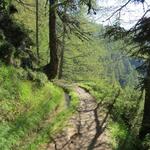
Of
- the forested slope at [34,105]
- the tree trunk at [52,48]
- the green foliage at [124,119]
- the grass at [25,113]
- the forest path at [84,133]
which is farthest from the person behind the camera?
the tree trunk at [52,48]

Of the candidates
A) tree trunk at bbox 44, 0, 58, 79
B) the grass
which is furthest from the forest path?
tree trunk at bbox 44, 0, 58, 79

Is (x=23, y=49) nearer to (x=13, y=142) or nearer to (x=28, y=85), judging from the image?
(x=28, y=85)

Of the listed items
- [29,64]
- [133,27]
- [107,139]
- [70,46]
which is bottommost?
[107,139]

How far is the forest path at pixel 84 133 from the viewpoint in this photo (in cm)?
1021

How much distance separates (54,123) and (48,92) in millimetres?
3225

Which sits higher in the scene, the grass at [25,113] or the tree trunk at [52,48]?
the tree trunk at [52,48]

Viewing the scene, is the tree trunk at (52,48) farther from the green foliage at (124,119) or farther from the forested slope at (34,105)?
the green foliage at (124,119)

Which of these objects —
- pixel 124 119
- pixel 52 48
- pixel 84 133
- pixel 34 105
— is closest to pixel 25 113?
pixel 34 105

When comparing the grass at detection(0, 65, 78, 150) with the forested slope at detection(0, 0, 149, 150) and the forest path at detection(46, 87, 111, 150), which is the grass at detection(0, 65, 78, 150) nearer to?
the forested slope at detection(0, 0, 149, 150)

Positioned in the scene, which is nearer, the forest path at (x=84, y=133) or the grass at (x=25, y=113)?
the grass at (x=25, y=113)

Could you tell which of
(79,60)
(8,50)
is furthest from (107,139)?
(79,60)

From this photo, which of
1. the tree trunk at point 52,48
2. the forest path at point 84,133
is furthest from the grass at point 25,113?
the tree trunk at point 52,48

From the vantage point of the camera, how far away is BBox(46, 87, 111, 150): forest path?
1021cm

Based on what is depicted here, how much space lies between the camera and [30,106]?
1168 cm
